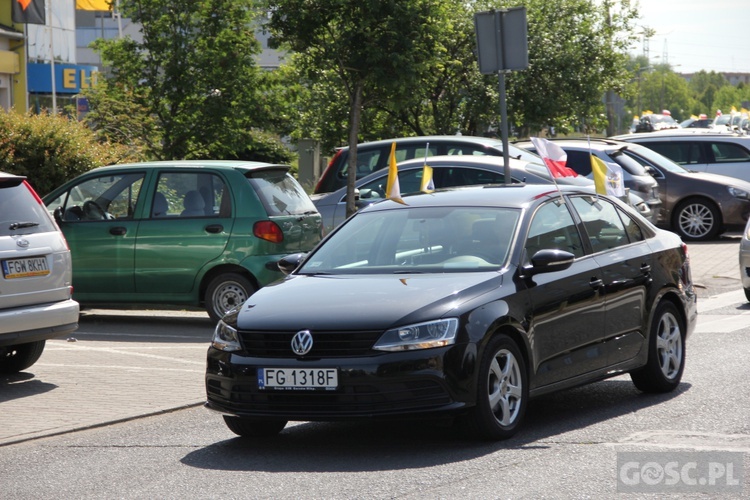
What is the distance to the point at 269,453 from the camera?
24.1 ft

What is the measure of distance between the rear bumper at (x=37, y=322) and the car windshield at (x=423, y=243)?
8.43ft

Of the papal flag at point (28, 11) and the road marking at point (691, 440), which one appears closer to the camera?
the road marking at point (691, 440)

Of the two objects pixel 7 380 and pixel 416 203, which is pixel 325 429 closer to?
pixel 416 203

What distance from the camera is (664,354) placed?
9.03m

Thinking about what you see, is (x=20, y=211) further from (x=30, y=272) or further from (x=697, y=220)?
(x=697, y=220)

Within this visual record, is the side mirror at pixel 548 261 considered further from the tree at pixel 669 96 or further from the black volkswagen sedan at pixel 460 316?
the tree at pixel 669 96

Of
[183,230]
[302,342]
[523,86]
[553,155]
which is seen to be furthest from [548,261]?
[523,86]

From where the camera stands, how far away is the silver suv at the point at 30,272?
9.64 metres

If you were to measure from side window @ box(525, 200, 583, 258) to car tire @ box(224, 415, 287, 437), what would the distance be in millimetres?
1884

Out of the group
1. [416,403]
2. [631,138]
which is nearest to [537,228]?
[416,403]

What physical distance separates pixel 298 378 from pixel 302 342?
0.65ft

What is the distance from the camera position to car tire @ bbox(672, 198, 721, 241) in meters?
22.2

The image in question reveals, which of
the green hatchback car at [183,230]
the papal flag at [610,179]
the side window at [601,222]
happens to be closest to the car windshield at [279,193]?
the green hatchback car at [183,230]

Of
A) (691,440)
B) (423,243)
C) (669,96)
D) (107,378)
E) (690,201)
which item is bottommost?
(691,440)
